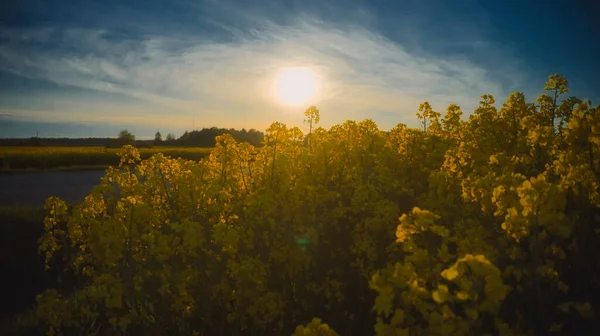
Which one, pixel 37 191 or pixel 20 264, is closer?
pixel 20 264

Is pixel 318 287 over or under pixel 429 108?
under

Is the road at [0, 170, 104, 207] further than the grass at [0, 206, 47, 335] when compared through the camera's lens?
Yes

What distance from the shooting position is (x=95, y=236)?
3.28 meters

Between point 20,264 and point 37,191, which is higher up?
point 37,191

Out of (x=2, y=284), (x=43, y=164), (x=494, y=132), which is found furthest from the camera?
(x=43, y=164)

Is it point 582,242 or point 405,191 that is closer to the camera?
point 582,242

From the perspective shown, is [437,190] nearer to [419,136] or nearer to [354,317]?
[419,136]

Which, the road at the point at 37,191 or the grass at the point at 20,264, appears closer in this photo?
the grass at the point at 20,264

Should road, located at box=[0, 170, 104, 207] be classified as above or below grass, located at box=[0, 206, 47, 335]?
above

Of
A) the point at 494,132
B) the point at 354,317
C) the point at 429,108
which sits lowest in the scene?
the point at 354,317

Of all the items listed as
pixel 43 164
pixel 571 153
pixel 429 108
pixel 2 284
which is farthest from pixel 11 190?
pixel 571 153

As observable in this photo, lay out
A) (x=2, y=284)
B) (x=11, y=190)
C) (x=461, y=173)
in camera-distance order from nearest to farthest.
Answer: (x=461, y=173) → (x=2, y=284) → (x=11, y=190)

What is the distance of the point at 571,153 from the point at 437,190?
145 cm

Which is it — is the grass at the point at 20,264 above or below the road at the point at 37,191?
below
